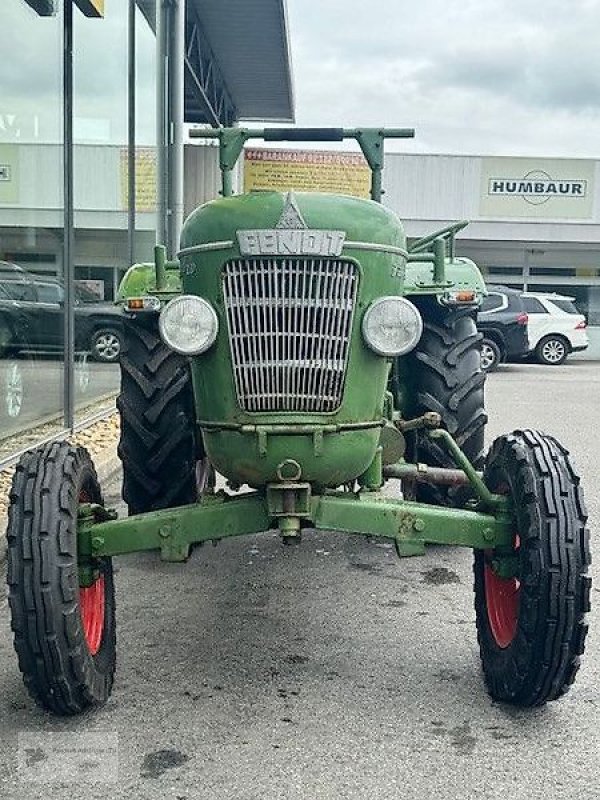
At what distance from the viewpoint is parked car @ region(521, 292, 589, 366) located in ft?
66.8

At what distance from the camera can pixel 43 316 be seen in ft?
27.1

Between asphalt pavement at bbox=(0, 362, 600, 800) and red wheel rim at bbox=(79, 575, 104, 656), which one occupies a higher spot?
red wheel rim at bbox=(79, 575, 104, 656)

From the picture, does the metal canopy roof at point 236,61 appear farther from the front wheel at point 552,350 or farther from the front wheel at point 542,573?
the front wheel at point 542,573

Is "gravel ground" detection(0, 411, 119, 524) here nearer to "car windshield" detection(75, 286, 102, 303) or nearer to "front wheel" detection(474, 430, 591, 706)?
"car windshield" detection(75, 286, 102, 303)

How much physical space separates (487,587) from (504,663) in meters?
0.41

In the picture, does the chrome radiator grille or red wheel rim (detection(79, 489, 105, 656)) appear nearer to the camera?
the chrome radiator grille

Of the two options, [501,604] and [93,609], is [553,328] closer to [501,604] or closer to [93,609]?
[501,604]

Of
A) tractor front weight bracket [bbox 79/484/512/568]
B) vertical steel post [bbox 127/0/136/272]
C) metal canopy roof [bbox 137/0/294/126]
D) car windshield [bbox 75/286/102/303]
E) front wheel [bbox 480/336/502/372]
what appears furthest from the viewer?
front wheel [bbox 480/336/502/372]

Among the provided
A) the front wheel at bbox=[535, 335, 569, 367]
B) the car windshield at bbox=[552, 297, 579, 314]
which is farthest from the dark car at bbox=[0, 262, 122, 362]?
the car windshield at bbox=[552, 297, 579, 314]

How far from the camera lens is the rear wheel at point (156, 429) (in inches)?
190

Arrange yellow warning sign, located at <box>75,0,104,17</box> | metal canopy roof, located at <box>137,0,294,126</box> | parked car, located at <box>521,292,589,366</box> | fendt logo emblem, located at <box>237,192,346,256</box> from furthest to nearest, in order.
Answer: parked car, located at <box>521,292,589,366</box> < metal canopy roof, located at <box>137,0,294,126</box> < yellow warning sign, located at <box>75,0,104,17</box> < fendt logo emblem, located at <box>237,192,346,256</box>

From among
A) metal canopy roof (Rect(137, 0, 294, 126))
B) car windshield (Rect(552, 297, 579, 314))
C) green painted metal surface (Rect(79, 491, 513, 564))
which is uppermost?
metal canopy roof (Rect(137, 0, 294, 126))

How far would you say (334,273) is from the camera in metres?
3.27

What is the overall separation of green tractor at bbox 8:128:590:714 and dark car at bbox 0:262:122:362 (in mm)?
2855
